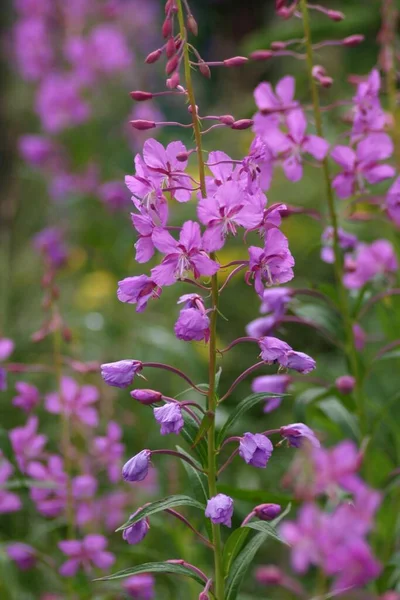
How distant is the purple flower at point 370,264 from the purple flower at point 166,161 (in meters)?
0.91

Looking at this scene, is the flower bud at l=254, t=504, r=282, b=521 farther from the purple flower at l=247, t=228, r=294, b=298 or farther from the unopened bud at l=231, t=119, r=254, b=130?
the unopened bud at l=231, t=119, r=254, b=130

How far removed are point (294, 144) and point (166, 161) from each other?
0.63 meters

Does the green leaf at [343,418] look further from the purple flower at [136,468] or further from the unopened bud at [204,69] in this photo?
the unopened bud at [204,69]

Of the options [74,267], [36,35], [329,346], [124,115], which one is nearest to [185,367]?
[329,346]

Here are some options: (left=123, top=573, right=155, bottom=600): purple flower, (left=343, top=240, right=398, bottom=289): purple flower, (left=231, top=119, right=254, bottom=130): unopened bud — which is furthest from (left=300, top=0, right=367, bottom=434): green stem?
(left=123, top=573, right=155, bottom=600): purple flower

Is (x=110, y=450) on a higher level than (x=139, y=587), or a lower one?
higher

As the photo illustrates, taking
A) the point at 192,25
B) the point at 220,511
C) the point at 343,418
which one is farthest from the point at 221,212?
the point at 343,418

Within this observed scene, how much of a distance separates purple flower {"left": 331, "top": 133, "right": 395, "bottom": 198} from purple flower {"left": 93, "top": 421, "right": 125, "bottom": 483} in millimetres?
936

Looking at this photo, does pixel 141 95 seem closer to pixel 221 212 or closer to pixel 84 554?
pixel 221 212

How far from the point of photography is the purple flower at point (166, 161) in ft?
4.75

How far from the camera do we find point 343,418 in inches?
85.8

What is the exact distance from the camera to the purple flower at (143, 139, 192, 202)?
1447 mm

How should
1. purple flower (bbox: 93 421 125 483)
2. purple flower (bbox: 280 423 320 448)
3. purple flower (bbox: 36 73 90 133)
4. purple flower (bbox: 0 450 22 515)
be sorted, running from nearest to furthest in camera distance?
purple flower (bbox: 280 423 320 448) → purple flower (bbox: 0 450 22 515) → purple flower (bbox: 93 421 125 483) → purple flower (bbox: 36 73 90 133)

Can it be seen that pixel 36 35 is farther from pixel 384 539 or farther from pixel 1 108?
pixel 384 539
